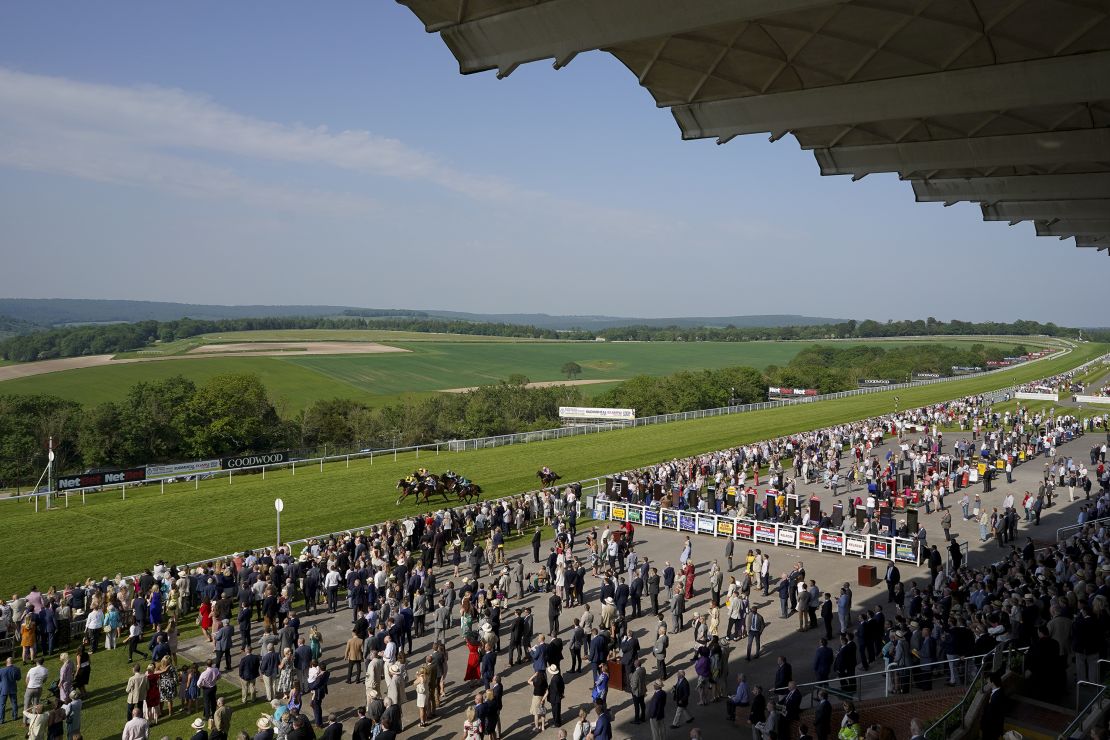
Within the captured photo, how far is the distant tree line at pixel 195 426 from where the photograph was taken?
50.2 metres

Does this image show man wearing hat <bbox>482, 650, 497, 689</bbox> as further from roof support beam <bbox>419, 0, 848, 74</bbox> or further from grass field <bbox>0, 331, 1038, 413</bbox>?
grass field <bbox>0, 331, 1038, 413</bbox>

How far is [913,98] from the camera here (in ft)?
27.2

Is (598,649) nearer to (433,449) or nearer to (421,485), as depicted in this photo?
(421,485)

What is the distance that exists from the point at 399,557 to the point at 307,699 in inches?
180

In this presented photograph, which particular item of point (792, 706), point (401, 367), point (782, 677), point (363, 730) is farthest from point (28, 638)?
point (401, 367)

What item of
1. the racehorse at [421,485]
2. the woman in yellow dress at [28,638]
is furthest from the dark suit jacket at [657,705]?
the racehorse at [421,485]

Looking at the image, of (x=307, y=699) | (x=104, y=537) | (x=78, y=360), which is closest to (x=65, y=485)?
(x=104, y=537)

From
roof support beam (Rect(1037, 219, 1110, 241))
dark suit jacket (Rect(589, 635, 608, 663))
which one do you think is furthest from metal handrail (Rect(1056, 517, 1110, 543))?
dark suit jacket (Rect(589, 635, 608, 663))

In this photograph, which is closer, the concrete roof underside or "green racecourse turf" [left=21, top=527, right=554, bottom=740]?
the concrete roof underside

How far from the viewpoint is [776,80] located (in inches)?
348

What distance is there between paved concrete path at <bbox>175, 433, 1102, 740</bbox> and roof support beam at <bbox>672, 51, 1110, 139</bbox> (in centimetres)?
782

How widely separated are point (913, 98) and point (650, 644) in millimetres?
10947

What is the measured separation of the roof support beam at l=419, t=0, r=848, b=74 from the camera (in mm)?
6098

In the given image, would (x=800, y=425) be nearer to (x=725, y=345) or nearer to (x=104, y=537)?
(x=104, y=537)
